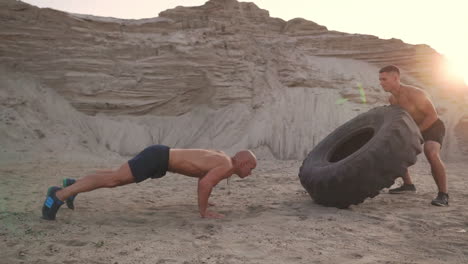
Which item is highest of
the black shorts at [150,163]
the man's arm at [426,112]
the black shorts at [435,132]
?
the man's arm at [426,112]

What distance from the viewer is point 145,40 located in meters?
14.2

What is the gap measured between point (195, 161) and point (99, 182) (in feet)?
3.36

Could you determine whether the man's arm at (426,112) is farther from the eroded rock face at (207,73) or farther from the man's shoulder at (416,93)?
the eroded rock face at (207,73)

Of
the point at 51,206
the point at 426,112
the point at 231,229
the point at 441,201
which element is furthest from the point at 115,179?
the point at 426,112

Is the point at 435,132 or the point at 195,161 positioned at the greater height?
the point at 435,132

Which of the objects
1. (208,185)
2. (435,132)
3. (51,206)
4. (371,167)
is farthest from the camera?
(435,132)

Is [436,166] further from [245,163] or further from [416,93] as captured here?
[245,163]

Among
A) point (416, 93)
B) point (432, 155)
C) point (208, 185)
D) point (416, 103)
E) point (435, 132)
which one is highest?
point (416, 93)

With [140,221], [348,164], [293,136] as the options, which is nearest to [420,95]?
[348,164]

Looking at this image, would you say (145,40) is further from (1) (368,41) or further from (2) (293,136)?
(1) (368,41)

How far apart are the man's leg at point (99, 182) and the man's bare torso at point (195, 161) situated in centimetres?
49

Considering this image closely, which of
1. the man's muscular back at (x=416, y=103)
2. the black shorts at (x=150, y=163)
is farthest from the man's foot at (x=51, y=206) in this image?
the man's muscular back at (x=416, y=103)

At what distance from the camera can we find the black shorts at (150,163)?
4105 millimetres

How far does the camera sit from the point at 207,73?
14.0 meters
